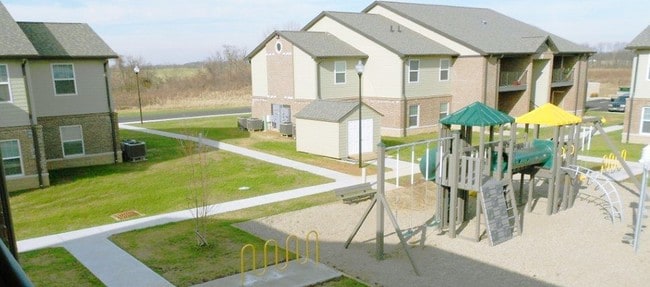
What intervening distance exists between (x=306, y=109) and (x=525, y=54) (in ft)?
62.4

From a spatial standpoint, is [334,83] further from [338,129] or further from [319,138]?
[338,129]

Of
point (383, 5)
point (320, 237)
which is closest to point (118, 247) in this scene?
point (320, 237)

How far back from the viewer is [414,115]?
33.6 m

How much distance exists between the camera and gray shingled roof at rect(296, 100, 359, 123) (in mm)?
24781

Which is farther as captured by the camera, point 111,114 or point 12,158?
point 111,114

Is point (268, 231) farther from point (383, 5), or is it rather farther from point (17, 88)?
point (383, 5)

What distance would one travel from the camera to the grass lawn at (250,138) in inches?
957

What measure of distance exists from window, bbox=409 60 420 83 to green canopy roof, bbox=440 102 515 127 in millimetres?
18590

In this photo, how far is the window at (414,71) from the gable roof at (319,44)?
317cm

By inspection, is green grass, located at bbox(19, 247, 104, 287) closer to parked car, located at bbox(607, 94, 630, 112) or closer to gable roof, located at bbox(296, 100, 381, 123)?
gable roof, located at bbox(296, 100, 381, 123)

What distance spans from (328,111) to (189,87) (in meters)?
51.1

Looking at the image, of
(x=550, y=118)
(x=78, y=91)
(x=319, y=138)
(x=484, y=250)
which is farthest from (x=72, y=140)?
(x=550, y=118)

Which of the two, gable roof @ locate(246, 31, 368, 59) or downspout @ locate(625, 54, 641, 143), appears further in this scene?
gable roof @ locate(246, 31, 368, 59)

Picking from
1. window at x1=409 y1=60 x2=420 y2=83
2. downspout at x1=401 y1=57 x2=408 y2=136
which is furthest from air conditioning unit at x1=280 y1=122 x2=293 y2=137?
window at x1=409 y1=60 x2=420 y2=83
